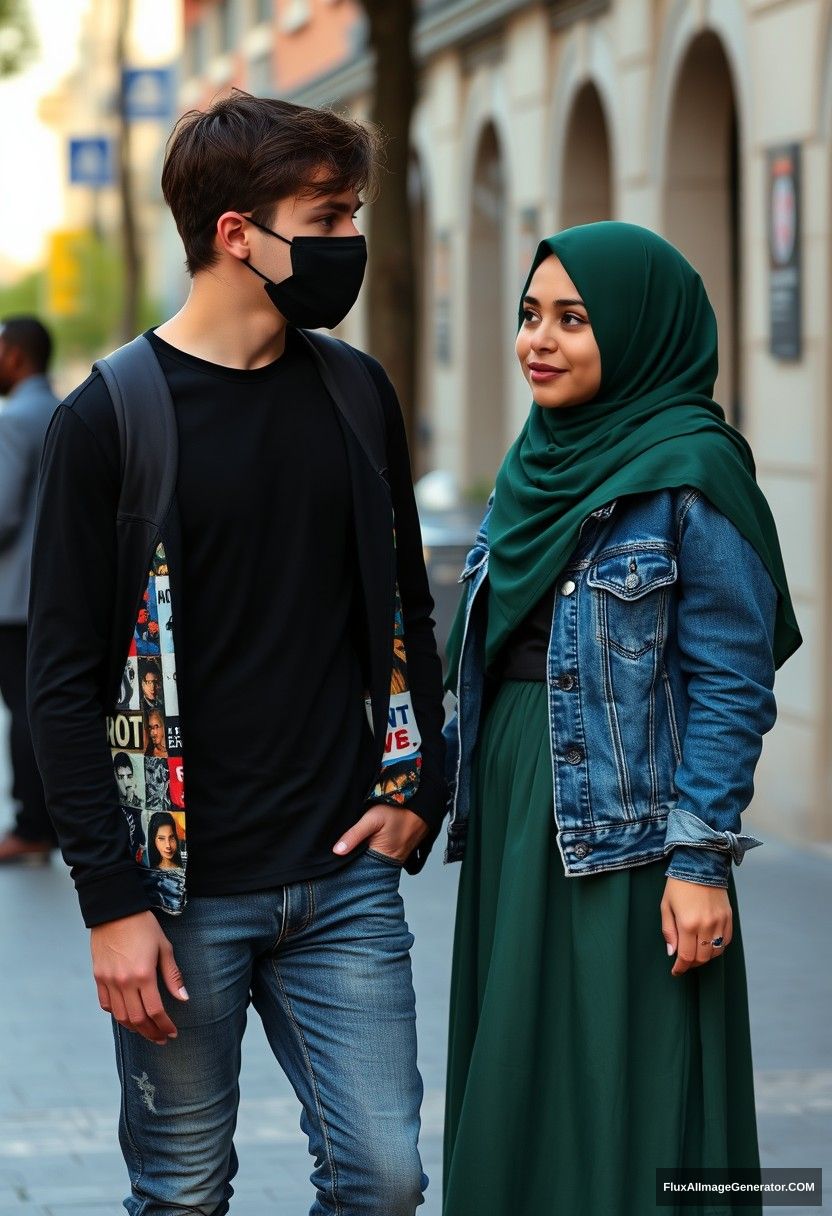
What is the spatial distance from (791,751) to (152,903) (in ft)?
20.2

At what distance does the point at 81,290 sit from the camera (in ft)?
88.3

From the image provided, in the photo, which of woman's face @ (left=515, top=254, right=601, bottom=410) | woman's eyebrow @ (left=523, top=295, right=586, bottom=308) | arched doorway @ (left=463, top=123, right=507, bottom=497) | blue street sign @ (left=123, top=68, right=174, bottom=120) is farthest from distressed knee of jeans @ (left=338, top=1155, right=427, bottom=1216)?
blue street sign @ (left=123, top=68, right=174, bottom=120)

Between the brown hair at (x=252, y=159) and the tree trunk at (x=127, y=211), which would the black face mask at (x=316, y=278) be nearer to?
the brown hair at (x=252, y=159)

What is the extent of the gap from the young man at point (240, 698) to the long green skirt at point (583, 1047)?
0.74 ft

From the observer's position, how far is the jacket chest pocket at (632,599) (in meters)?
3.24

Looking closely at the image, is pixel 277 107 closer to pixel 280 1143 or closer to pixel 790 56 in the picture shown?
pixel 280 1143

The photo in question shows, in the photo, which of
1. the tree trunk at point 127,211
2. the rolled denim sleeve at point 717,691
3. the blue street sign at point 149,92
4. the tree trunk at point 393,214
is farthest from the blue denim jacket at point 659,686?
the tree trunk at point 127,211

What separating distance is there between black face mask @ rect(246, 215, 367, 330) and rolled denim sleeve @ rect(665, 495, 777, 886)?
627 millimetres

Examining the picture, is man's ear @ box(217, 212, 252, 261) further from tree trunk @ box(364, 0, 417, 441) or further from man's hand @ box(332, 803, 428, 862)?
tree trunk @ box(364, 0, 417, 441)

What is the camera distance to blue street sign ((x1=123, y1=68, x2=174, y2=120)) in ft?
67.8

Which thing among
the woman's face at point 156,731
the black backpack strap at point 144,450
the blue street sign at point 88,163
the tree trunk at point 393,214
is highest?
the blue street sign at point 88,163

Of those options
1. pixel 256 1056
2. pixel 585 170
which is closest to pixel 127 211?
pixel 585 170

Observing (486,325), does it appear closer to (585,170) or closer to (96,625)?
(585,170)

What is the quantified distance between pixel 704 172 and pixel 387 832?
8.49m
